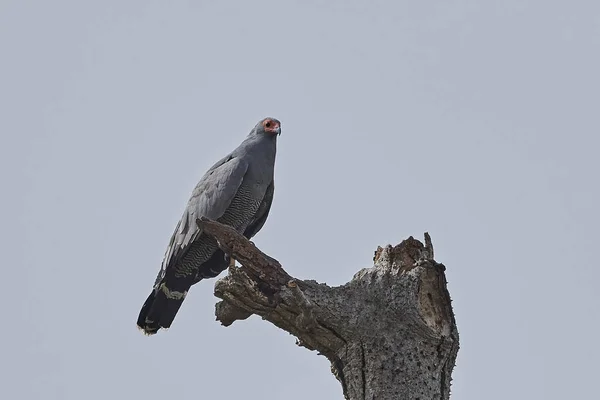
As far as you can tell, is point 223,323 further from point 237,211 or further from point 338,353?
point 237,211

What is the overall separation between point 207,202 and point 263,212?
0.65 meters

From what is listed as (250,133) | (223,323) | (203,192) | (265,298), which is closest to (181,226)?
(203,192)

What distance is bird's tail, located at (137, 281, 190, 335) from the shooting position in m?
7.59

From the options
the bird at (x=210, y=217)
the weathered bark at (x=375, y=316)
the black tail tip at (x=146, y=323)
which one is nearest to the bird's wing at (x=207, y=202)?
the bird at (x=210, y=217)

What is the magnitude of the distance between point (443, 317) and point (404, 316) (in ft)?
0.70

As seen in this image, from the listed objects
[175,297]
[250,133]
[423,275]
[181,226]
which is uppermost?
[250,133]

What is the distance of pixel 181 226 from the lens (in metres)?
7.92

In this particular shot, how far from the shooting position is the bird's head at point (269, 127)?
8500 mm

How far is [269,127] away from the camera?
8.52 metres

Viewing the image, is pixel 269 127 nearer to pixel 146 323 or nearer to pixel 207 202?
pixel 207 202

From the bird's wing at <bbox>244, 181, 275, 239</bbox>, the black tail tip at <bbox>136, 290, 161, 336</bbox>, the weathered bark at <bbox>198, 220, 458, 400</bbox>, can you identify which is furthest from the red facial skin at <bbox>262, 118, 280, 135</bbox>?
the weathered bark at <bbox>198, 220, 458, 400</bbox>

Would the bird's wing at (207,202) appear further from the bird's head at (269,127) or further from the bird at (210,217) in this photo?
the bird's head at (269,127)

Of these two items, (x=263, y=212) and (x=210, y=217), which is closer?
(x=210, y=217)

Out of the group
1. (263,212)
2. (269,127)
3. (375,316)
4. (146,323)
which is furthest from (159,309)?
(375,316)
